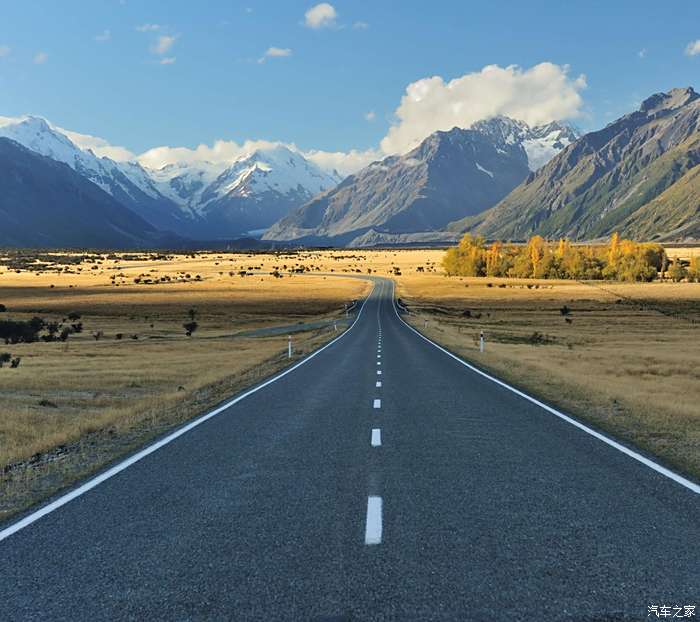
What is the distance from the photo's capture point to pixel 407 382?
68.8 feet

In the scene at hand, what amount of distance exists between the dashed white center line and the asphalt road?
0.03m

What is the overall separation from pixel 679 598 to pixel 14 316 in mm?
79003

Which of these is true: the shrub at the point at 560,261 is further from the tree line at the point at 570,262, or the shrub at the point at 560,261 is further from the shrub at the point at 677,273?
the shrub at the point at 677,273

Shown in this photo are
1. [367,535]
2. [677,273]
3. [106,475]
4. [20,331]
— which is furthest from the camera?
[677,273]

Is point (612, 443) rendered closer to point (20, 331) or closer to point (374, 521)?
point (374, 521)

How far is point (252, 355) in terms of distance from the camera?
37.9m

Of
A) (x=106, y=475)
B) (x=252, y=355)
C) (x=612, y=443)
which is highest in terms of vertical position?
(x=612, y=443)

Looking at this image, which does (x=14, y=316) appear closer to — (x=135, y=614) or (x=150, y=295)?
(x=150, y=295)

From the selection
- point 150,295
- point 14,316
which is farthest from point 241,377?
point 150,295

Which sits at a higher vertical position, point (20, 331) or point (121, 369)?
point (121, 369)

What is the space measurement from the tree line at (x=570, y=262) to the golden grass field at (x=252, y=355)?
23.9 m

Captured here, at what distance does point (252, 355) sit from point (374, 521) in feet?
103

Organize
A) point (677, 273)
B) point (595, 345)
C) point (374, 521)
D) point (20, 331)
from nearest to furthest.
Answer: point (374, 521), point (595, 345), point (20, 331), point (677, 273)

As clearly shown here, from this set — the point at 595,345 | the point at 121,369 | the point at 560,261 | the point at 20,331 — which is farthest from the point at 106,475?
the point at 560,261
